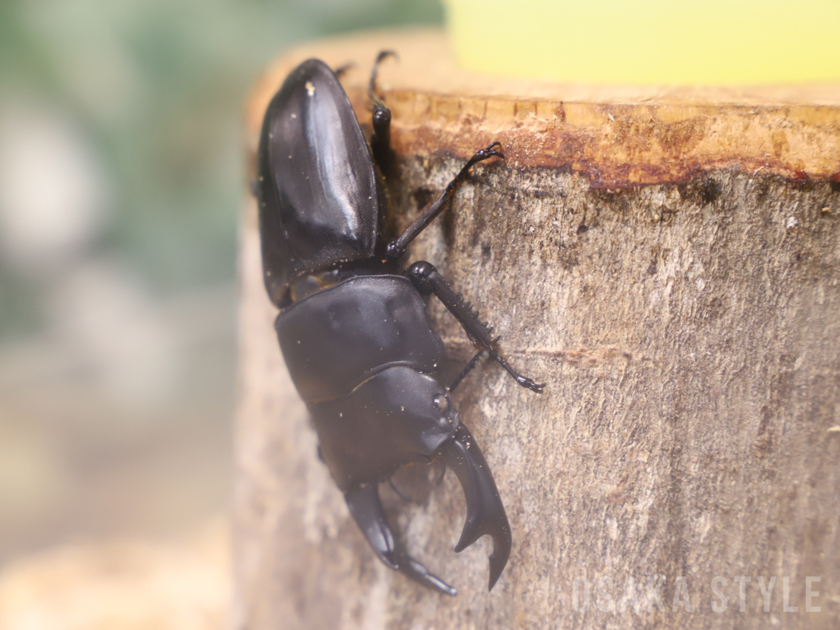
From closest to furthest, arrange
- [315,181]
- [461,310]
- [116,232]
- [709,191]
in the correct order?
[709,191]
[461,310]
[315,181]
[116,232]

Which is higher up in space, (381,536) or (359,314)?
(359,314)

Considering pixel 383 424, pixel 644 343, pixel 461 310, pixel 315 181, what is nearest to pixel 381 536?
pixel 383 424

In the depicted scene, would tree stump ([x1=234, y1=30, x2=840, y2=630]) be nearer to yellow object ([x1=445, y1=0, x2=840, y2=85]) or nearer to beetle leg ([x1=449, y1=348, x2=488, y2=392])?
beetle leg ([x1=449, y1=348, x2=488, y2=392])

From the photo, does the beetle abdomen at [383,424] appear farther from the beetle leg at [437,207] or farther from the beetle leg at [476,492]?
the beetle leg at [437,207]

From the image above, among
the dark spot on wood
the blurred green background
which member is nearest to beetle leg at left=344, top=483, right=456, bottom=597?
the dark spot on wood

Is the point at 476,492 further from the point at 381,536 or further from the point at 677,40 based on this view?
the point at 677,40

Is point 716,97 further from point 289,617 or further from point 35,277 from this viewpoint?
point 35,277
